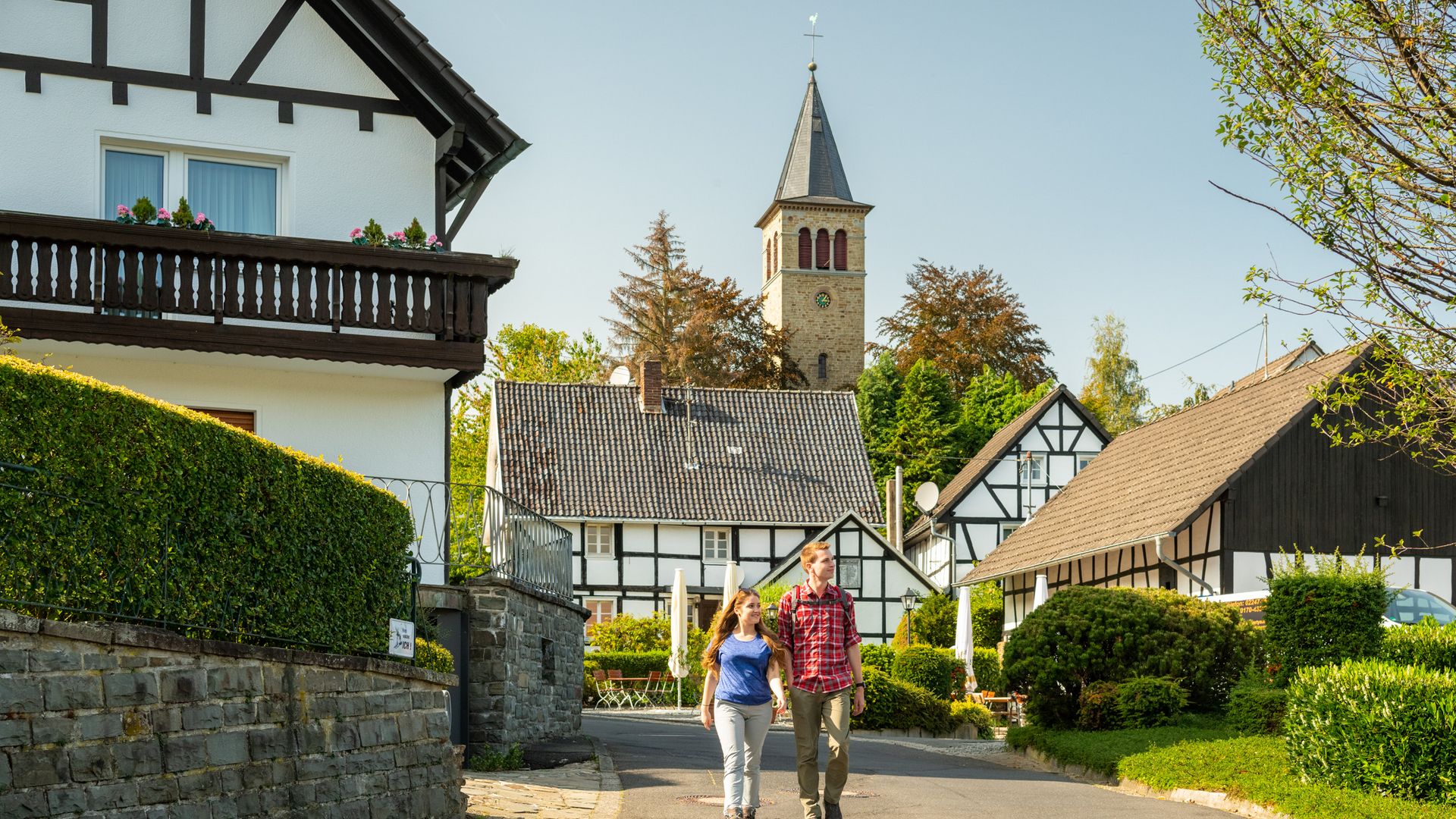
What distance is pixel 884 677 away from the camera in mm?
24859

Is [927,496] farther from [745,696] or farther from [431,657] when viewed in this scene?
[745,696]


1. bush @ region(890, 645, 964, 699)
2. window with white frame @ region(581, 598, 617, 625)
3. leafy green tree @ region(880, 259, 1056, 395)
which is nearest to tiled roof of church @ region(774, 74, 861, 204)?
leafy green tree @ region(880, 259, 1056, 395)

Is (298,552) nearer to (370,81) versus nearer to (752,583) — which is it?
(370,81)

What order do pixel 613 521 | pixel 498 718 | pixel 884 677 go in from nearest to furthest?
pixel 498 718 < pixel 884 677 < pixel 613 521

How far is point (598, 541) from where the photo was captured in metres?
42.8

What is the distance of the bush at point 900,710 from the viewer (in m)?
24.5

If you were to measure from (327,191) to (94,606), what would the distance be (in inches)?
391

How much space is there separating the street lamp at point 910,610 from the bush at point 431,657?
24.0 metres

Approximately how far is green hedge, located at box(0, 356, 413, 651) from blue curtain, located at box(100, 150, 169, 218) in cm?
697

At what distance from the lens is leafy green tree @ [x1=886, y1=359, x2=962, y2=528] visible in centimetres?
6147

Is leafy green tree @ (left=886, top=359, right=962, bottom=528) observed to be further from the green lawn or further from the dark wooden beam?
the dark wooden beam

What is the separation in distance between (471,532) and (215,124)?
16.6 feet

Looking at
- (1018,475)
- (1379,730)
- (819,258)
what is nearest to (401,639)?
(1379,730)

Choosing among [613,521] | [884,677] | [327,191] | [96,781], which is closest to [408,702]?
[96,781]
